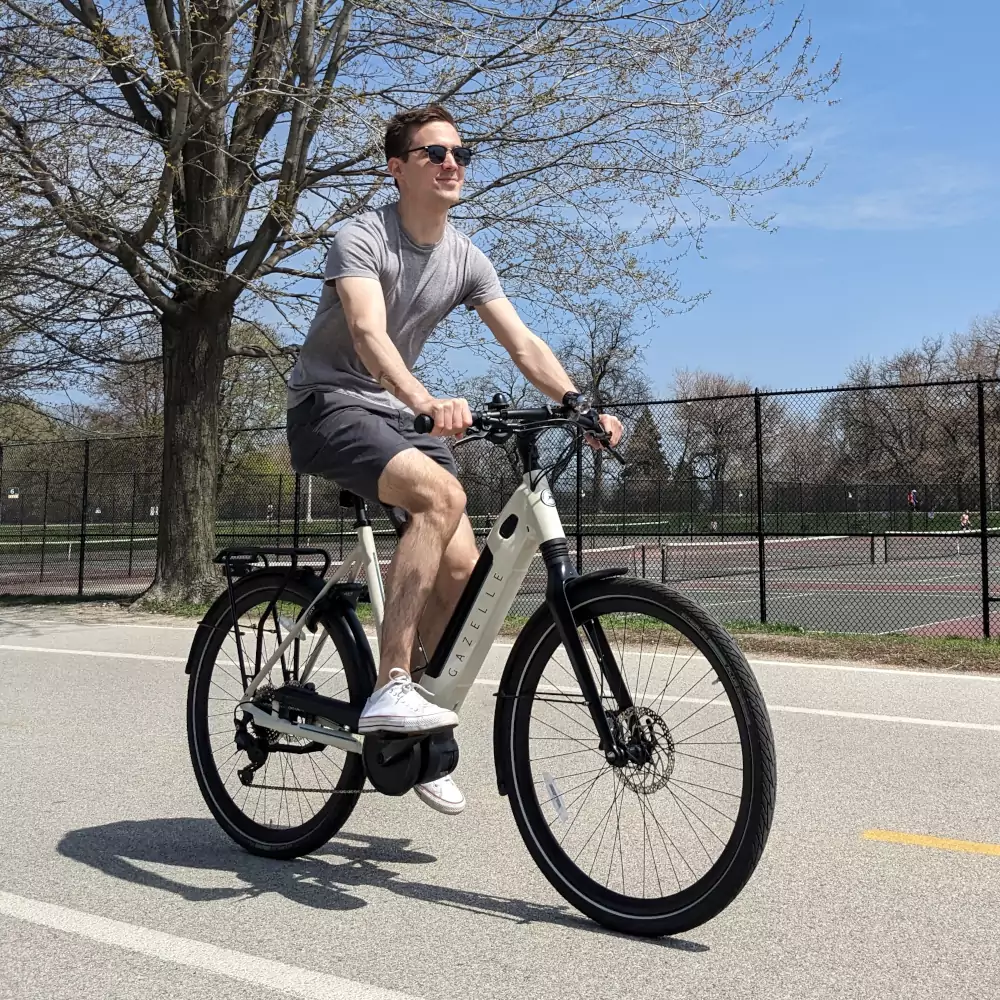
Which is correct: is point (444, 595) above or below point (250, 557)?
below

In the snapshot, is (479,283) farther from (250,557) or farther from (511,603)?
(250,557)

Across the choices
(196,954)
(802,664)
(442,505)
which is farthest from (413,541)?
(802,664)

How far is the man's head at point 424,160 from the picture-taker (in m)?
3.52

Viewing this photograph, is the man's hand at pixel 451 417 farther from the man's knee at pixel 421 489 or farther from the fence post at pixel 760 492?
the fence post at pixel 760 492

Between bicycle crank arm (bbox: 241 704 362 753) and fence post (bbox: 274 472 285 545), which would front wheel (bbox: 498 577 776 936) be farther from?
fence post (bbox: 274 472 285 545)

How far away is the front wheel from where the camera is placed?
2869mm

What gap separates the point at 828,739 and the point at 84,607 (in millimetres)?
11211

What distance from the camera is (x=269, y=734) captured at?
395cm

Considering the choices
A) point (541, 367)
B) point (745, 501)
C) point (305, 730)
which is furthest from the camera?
point (745, 501)

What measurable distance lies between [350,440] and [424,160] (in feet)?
3.01

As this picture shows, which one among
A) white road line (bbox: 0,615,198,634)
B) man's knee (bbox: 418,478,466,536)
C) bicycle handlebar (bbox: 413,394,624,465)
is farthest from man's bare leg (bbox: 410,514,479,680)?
white road line (bbox: 0,615,198,634)

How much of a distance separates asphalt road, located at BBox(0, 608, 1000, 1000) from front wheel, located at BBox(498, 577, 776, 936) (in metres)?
0.14

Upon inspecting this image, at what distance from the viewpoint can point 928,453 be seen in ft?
68.2

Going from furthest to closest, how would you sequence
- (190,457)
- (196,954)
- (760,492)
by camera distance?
1. (190,457)
2. (760,492)
3. (196,954)
